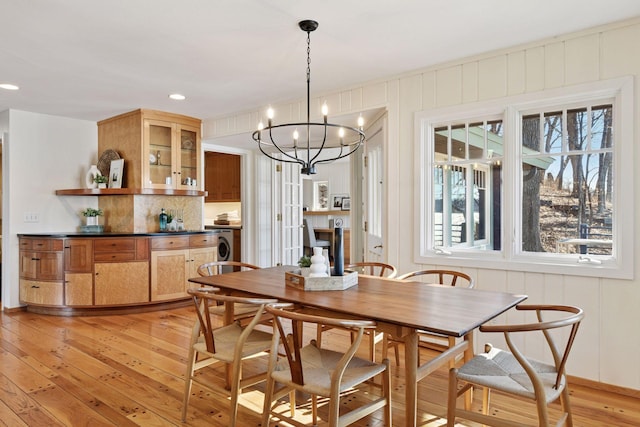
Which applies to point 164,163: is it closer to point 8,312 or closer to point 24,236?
point 24,236

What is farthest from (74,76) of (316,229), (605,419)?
(316,229)

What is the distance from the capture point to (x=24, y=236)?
4.75m

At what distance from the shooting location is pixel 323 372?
6.32 feet

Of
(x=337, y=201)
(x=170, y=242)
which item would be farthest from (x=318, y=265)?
(x=337, y=201)

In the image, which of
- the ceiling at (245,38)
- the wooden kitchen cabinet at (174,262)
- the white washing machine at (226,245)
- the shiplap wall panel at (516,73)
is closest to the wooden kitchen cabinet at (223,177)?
the white washing machine at (226,245)

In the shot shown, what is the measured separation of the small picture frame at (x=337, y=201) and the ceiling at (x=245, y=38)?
6.04m

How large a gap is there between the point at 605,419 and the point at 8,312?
225 inches

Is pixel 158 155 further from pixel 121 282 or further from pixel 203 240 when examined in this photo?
→ pixel 121 282

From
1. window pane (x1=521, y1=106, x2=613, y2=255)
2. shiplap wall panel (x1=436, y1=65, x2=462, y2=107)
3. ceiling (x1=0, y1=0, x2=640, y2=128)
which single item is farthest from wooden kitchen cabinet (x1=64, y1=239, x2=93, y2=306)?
window pane (x1=521, y1=106, x2=613, y2=255)

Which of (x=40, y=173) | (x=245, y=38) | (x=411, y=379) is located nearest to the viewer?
(x=411, y=379)

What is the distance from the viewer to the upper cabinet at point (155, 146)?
4.98 metres

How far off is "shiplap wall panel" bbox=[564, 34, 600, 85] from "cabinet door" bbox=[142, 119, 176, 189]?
167 inches

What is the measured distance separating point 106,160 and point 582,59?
16.9 ft

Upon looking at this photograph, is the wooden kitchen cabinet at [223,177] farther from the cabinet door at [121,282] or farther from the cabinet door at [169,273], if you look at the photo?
the cabinet door at [121,282]
